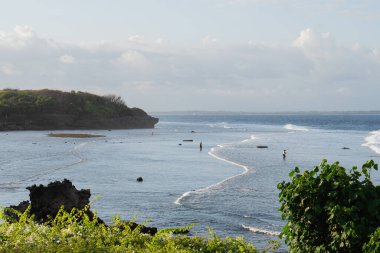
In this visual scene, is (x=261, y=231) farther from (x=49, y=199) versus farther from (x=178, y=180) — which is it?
(x=178, y=180)

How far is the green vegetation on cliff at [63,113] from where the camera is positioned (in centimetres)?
16750

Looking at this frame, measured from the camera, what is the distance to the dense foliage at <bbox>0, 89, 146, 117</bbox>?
175 meters

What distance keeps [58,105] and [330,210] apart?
591ft

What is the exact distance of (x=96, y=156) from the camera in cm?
6850

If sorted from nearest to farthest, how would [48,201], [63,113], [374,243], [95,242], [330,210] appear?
[374,243]
[330,210]
[95,242]
[48,201]
[63,113]

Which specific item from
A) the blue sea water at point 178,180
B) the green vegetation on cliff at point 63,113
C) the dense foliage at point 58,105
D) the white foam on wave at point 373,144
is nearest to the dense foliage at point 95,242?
the blue sea water at point 178,180

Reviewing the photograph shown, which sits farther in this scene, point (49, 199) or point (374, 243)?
point (49, 199)

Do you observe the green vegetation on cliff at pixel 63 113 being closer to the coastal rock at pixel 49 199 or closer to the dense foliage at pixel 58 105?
the dense foliage at pixel 58 105

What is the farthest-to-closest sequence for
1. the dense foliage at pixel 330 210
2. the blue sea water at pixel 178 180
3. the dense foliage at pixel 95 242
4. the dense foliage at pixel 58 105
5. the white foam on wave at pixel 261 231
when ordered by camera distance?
1. the dense foliage at pixel 58 105
2. the blue sea water at pixel 178 180
3. the white foam on wave at pixel 261 231
4. the dense foliage at pixel 95 242
5. the dense foliage at pixel 330 210

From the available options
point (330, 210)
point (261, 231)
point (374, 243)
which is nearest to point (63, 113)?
point (261, 231)

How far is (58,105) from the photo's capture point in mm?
183375

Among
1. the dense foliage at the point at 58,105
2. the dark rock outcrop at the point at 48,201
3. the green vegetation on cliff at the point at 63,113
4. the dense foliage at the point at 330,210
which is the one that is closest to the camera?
the dense foliage at the point at 330,210

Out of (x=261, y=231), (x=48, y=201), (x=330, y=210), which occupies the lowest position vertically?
(x=261, y=231)

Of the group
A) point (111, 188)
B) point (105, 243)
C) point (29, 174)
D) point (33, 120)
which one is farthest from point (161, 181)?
point (33, 120)
